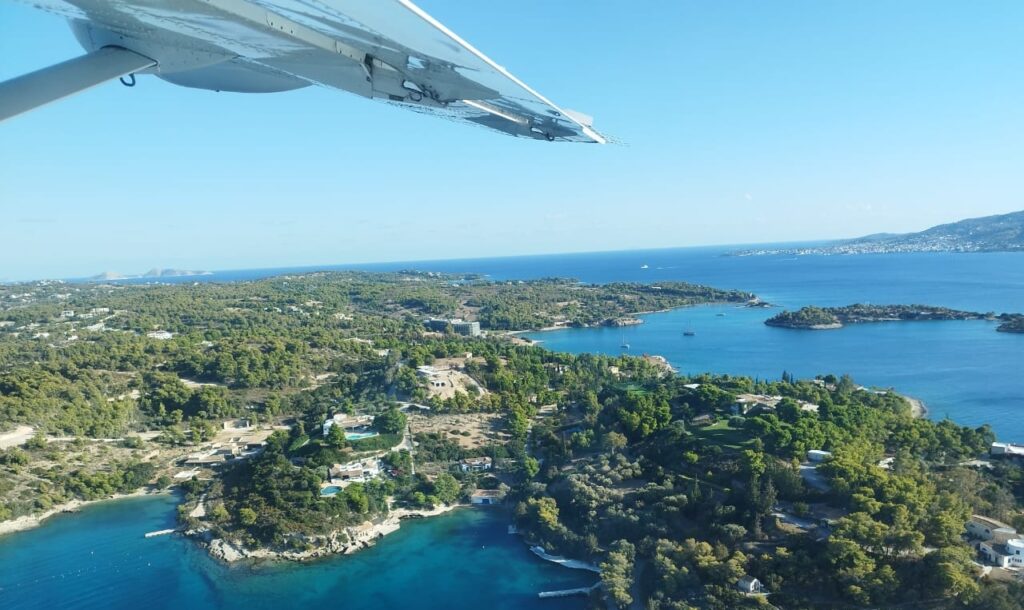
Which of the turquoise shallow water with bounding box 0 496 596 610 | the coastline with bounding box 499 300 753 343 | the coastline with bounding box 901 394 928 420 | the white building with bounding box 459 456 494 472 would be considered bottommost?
the turquoise shallow water with bounding box 0 496 596 610

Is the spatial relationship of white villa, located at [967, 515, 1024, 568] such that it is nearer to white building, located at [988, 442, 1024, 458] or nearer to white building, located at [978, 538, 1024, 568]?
white building, located at [978, 538, 1024, 568]

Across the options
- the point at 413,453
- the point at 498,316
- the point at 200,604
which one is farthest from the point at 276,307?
the point at 200,604

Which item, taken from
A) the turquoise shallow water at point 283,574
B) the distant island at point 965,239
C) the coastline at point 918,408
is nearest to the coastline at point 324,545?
the turquoise shallow water at point 283,574

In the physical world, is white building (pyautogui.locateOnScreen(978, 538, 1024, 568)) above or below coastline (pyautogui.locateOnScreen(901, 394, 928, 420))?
above

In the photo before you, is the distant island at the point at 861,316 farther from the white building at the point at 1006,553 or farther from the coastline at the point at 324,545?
the coastline at the point at 324,545

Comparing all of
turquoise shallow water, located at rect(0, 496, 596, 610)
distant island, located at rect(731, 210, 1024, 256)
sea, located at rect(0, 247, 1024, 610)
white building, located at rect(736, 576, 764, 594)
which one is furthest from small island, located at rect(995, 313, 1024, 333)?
distant island, located at rect(731, 210, 1024, 256)
